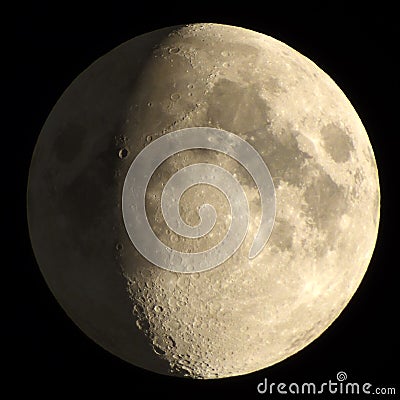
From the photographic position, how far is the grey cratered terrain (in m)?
5.96

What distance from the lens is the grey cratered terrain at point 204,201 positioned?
5965 millimetres

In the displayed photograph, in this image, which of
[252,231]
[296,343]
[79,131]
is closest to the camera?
[252,231]

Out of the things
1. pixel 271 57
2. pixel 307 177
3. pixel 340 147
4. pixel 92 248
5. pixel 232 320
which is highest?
pixel 271 57

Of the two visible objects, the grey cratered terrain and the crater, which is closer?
the grey cratered terrain

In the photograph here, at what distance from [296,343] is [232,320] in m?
0.93

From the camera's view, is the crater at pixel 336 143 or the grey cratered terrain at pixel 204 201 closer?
the grey cratered terrain at pixel 204 201

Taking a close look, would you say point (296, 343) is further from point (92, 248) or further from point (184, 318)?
point (92, 248)

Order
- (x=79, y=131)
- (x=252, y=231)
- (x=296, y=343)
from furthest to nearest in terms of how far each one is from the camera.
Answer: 1. (x=296, y=343)
2. (x=79, y=131)
3. (x=252, y=231)

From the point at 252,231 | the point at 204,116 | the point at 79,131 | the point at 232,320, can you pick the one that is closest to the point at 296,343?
the point at 232,320

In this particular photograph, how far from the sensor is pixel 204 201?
579 centimetres

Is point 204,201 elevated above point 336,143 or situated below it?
below

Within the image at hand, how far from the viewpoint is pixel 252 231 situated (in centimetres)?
589

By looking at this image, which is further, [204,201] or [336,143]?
[336,143]

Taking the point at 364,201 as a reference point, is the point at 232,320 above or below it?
below
